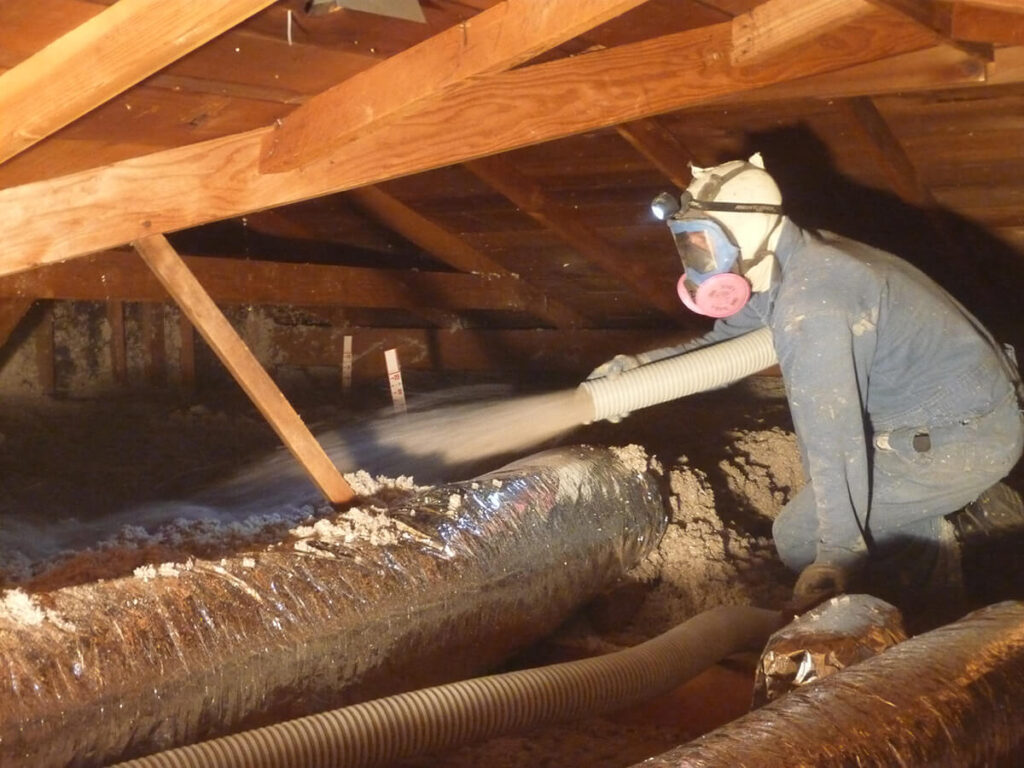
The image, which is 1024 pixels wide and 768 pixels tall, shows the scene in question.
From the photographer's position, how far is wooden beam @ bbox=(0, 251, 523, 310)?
3855 mm

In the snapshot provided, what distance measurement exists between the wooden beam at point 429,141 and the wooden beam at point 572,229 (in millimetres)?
1429

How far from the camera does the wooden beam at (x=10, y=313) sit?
380cm

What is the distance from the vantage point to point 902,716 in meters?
1.40

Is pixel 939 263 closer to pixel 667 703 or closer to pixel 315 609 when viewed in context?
pixel 667 703

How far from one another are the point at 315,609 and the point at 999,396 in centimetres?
172

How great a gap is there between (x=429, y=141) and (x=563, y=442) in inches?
76.8

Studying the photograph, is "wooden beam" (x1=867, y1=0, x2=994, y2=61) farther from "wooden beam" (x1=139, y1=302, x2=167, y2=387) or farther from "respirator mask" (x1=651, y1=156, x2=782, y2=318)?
"wooden beam" (x1=139, y1=302, x2=167, y2=387)

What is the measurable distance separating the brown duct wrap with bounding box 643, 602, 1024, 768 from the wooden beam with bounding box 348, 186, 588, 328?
11.5 ft

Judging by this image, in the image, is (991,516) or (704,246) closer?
(704,246)

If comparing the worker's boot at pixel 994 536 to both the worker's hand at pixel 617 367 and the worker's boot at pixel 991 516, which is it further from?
the worker's hand at pixel 617 367

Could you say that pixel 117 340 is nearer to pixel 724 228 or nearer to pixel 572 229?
pixel 572 229

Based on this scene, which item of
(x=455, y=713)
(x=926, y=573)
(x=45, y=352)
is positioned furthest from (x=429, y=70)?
(x=45, y=352)

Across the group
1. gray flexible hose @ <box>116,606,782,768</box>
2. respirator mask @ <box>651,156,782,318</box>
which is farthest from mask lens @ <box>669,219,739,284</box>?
gray flexible hose @ <box>116,606,782,768</box>

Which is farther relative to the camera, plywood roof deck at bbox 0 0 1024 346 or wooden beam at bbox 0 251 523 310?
wooden beam at bbox 0 251 523 310
